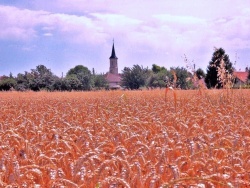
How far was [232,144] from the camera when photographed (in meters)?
3.65

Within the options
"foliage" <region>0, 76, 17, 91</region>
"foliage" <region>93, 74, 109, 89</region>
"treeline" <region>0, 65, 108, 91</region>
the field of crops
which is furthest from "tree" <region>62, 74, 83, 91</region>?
the field of crops

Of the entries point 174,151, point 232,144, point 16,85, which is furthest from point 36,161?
point 16,85

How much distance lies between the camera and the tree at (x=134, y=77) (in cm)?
6174

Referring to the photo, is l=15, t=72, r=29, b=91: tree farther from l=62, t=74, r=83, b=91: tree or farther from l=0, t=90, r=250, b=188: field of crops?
l=0, t=90, r=250, b=188: field of crops

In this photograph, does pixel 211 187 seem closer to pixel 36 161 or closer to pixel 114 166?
pixel 114 166

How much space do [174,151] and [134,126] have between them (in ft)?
4.57

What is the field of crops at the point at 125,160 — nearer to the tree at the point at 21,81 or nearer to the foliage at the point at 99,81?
the tree at the point at 21,81

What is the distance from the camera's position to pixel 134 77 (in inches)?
2445

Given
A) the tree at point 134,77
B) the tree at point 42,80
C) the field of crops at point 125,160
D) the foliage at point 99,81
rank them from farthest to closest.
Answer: the foliage at point 99,81
the tree at point 134,77
the tree at point 42,80
the field of crops at point 125,160

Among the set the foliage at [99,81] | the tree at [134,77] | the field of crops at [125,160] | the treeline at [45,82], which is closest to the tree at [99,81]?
the foliage at [99,81]

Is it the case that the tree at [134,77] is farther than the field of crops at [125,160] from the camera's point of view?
Yes

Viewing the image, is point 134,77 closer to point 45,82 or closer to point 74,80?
point 74,80

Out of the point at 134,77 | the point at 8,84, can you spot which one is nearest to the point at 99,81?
the point at 134,77

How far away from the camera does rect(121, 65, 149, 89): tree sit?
61737 mm
